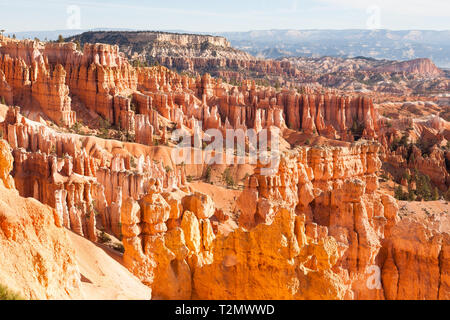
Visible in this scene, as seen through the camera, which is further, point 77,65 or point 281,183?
point 77,65

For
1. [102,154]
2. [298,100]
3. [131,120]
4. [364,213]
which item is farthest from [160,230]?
[298,100]

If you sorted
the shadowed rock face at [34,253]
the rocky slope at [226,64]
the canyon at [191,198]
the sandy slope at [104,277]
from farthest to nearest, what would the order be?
the rocky slope at [226,64], the sandy slope at [104,277], the canyon at [191,198], the shadowed rock face at [34,253]

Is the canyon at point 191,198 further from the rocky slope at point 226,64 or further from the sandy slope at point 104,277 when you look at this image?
the rocky slope at point 226,64

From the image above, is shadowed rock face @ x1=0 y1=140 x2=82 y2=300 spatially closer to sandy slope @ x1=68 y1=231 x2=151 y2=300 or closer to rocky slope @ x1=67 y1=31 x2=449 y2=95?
sandy slope @ x1=68 y1=231 x2=151 y2=300

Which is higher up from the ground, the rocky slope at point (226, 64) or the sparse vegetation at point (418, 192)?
the rocky slope at point (226, 64)

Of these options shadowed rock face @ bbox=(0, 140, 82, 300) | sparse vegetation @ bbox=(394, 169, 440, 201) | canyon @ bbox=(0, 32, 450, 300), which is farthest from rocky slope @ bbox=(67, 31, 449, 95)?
shadowed rock face @ bbox=(0, 140, 82, 300)

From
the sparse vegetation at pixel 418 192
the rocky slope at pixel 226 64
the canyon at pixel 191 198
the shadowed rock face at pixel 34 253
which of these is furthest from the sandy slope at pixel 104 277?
the rocky slope at pixel 226 64

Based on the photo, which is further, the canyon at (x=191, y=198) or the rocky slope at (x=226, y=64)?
the rocky slope at (x=226, y=64)
